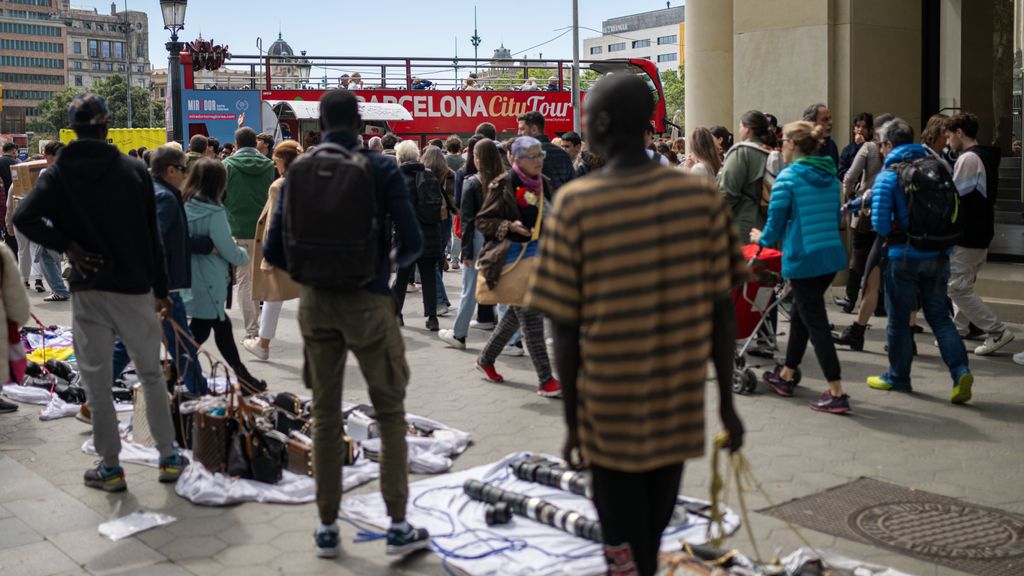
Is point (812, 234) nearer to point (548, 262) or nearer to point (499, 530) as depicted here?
point (499, 530)

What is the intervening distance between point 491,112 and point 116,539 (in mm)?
23371

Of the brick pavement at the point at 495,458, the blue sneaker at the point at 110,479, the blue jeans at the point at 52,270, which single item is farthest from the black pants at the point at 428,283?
the blue jeans at the point at 52,270

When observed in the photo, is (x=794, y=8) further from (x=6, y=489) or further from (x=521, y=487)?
(x=6, y=489)

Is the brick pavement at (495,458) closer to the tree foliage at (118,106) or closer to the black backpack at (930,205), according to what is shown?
the black backpack at (930,205)

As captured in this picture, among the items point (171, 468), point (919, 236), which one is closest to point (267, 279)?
point (171, 468)

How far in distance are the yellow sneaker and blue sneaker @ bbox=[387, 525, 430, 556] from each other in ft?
14.9

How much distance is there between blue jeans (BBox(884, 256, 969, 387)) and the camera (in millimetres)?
7941

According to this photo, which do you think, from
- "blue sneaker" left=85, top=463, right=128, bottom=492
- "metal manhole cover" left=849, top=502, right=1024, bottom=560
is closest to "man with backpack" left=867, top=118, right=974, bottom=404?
"metal manhole cover" left=849, top=502, right=1024, bottom=560

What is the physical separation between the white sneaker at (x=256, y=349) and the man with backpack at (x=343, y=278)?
527 cm

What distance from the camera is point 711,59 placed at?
1566cm

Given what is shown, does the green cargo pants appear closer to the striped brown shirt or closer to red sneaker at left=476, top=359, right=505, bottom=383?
the striped brown shirt

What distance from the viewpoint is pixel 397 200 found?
5.03 metres

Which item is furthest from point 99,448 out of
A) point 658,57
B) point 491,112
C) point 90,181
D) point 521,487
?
point 658,57

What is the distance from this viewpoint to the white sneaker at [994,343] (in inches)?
380
